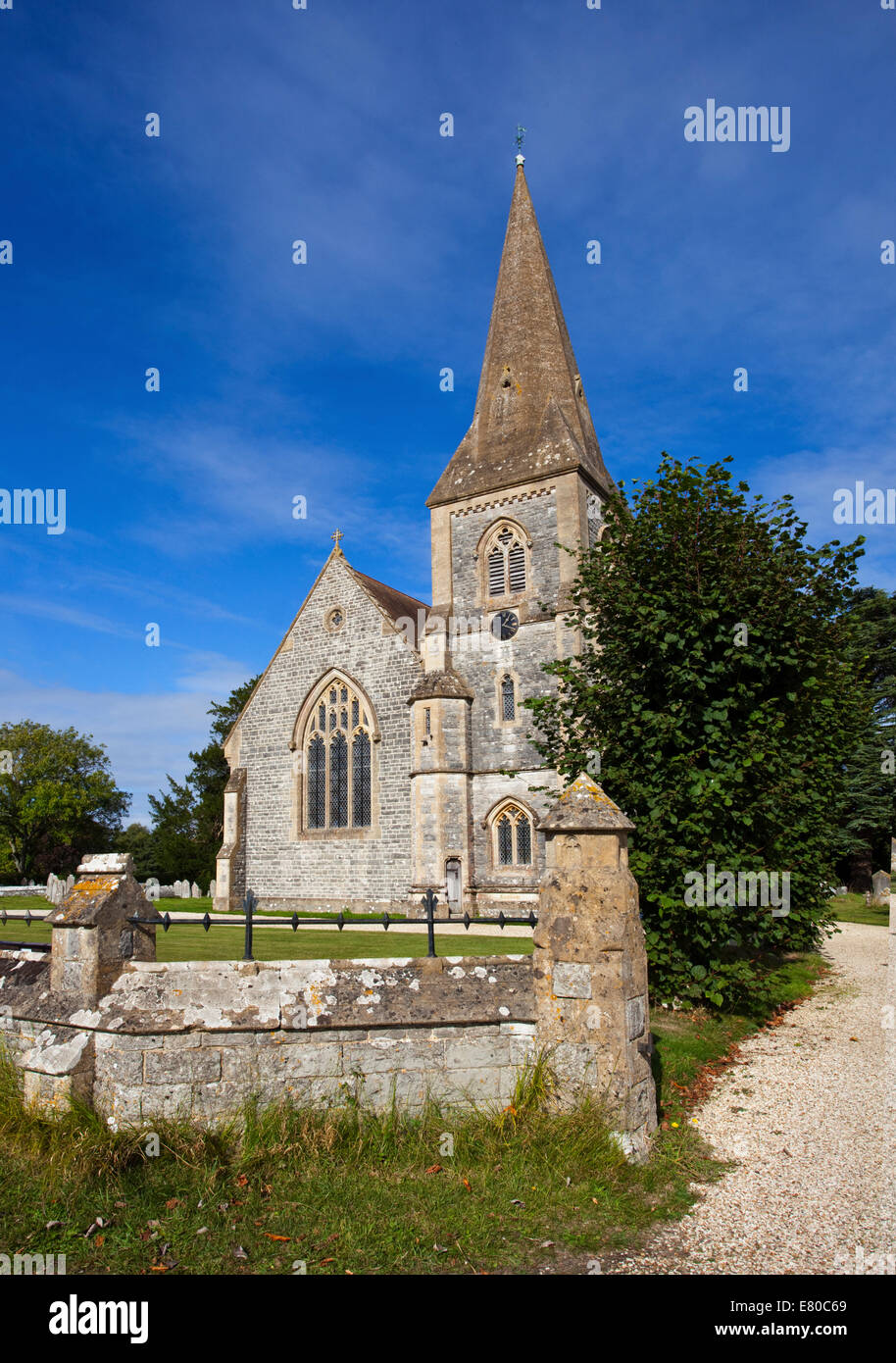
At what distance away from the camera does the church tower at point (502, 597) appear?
73.9 feet

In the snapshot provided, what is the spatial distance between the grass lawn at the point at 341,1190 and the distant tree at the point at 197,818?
30.5 m

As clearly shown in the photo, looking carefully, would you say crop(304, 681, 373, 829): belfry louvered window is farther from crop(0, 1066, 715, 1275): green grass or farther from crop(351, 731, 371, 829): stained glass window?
crop(0, 1066, 715, 1275): green grass

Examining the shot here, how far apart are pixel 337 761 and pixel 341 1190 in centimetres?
2092

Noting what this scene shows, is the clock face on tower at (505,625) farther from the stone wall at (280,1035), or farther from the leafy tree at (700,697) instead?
the stone wall at (280,1035)

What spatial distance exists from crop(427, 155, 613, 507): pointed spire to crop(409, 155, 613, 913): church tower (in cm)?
5

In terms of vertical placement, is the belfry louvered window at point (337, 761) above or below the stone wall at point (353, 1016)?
above

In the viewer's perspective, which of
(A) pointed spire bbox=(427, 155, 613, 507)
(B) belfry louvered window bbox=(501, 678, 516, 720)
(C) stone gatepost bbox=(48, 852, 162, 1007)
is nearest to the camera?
(C) stone gatepost bbox=(48, 852, 162, 1007)

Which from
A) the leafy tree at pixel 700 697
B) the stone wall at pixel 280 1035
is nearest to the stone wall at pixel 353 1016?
the stone wall at pixel 280 1035

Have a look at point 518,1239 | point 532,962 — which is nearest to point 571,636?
point 532,962

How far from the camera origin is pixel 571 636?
2209 cm

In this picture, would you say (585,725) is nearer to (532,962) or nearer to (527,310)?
(532,962)

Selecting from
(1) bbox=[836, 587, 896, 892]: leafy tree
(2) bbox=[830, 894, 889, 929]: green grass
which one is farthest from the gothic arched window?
(1) bbox=[836, 587, 896, 892]: leafy tree

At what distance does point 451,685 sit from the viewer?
923 inches

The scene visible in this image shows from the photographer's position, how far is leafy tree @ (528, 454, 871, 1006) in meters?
9.38
